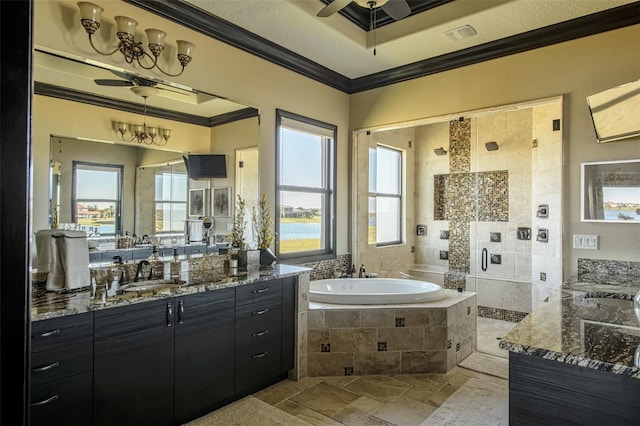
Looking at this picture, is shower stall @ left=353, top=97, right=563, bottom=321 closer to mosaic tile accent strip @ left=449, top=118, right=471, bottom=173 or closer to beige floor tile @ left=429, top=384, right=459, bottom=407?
mosaic tile accent strip @ left=449, top=118, right=471, bottom=173

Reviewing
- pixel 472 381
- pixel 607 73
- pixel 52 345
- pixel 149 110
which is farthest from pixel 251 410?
pixel 607 73

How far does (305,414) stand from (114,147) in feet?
7.64

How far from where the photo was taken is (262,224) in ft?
12.2

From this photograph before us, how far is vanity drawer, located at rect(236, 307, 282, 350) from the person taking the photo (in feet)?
9.33

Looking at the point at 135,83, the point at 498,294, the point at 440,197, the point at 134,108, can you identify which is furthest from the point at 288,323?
the point at 440,197

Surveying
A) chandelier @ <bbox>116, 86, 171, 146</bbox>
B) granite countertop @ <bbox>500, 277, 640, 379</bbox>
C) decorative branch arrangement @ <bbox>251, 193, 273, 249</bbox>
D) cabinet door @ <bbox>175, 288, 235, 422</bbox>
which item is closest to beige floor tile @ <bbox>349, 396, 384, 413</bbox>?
cabinet door @ <bbox>175, 288, 235, 422</bbox>

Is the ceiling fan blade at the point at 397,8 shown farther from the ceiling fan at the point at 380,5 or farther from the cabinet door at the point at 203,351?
the cabinet door at the point at 203,351

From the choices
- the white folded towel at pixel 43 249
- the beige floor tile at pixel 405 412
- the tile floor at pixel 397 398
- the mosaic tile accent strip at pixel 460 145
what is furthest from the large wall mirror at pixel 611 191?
the white folded towel at pixel 43 249

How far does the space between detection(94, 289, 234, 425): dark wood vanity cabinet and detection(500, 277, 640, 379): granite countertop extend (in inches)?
72.3

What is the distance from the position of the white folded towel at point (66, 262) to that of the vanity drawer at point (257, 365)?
3.84 ft

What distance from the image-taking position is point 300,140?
4.29 m

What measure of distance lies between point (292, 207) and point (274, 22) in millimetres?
1796

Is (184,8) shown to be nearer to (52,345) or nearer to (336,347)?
(52,345)

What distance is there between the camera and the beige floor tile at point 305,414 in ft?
8.67
